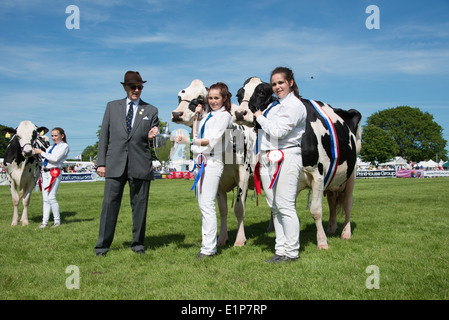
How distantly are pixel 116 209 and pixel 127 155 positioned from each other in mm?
870

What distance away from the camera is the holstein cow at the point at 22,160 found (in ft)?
31.7

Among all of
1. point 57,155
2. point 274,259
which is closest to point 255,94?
point 274,259

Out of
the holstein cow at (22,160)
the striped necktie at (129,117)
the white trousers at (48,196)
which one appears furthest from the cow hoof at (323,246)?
the holstein cow at (22,160)

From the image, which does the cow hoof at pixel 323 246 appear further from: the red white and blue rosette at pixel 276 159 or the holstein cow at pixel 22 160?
the holstein cow at pixel 22 160

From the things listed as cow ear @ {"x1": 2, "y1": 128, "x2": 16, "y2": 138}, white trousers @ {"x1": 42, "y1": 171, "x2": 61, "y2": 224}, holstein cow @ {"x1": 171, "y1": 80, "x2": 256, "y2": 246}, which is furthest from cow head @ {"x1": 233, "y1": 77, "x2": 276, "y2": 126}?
cow ear @ {"x1": 2, "y1": 128, "x2": 16, "y2": 138}

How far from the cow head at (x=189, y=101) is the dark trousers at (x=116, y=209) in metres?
1.14

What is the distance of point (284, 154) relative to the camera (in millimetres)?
4641

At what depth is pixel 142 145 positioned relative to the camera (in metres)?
5.64

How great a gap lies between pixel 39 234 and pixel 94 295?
461cm

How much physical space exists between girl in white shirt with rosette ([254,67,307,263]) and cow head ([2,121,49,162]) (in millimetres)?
7326

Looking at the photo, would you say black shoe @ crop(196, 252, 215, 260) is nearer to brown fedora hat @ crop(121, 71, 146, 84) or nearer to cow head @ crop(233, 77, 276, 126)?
cow head @ crop(233, 77, 276, 126)

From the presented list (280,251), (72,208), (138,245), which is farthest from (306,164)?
(72,208)

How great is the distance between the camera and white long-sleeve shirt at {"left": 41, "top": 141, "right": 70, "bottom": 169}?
8.53m

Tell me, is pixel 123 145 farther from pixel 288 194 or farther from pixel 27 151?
pixel 27 151
